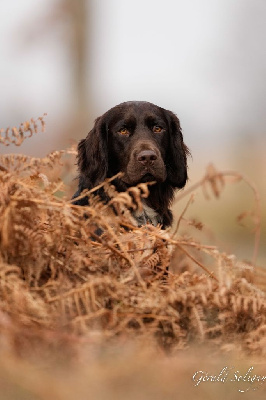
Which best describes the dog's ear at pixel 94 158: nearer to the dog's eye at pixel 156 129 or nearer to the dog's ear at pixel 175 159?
the dog's eye at pixel 156 129

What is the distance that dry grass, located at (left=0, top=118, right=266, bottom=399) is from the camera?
2430mm

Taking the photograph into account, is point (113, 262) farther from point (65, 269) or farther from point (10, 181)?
point (10, 181)

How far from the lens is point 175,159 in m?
5.13

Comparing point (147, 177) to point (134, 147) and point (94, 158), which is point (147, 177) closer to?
point (134, 147)

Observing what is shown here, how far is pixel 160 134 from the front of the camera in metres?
4.90

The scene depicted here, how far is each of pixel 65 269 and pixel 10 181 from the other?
1.59ft

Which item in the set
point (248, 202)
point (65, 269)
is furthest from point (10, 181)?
point (248, 202)

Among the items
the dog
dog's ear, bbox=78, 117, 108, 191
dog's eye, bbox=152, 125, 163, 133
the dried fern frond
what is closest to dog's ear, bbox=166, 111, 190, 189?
the dog

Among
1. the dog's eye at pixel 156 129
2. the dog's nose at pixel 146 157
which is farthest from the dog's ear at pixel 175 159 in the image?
the dog's nose at pixel 146 157

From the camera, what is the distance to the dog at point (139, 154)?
4.49 m

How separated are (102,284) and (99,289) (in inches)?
1.0

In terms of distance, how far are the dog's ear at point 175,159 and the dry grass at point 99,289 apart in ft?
6.72

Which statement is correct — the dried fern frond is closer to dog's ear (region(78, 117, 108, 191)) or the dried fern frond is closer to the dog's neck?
dog's ear (region(78, 117, 108, 191))

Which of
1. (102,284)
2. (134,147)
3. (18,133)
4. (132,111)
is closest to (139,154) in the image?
(134,147)
